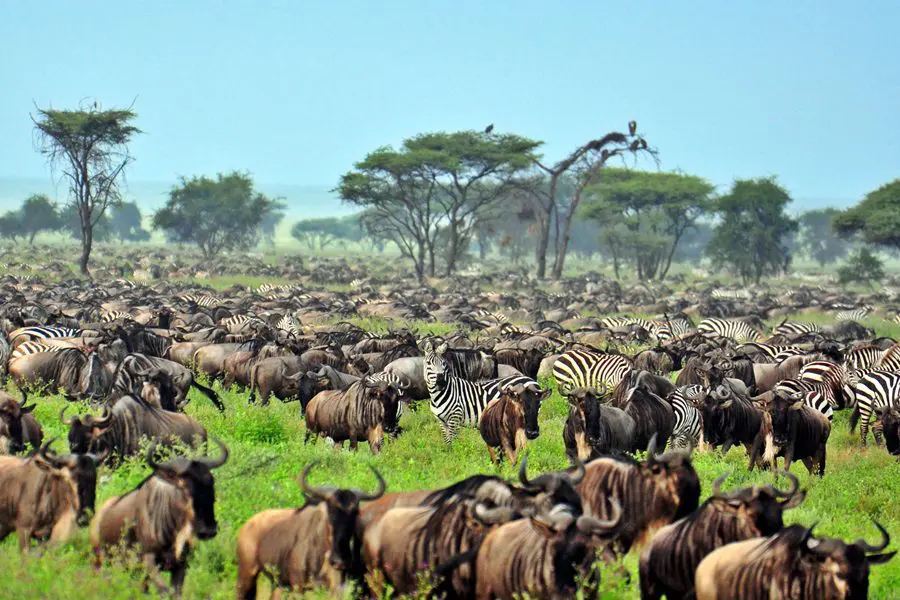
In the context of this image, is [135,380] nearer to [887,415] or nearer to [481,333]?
[887,415]

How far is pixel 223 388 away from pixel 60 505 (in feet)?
31.0

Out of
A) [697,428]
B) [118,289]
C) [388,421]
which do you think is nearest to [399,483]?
[388,421]

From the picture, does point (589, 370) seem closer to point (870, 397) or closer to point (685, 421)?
point (685, 421)

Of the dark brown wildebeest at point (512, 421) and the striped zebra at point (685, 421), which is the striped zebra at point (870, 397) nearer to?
the striped zebra at point (685, 421)

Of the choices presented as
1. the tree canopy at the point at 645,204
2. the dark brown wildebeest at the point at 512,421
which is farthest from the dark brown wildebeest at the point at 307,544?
the tree canopy at the point at 645,204

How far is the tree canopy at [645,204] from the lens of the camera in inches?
2537

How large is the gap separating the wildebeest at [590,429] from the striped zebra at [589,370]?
4994mm

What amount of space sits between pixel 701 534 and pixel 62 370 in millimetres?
11317

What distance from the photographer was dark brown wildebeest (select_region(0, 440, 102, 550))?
26.9 feet

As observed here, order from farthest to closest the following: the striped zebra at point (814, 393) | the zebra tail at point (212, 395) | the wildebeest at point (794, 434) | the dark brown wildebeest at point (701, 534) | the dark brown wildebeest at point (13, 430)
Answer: the striped zebra at point (814, 393), the zebra tail at point (212, 395), the wildebeest at point (794, 434), the dark brown wildebeest at point (13, 430), the dark brown wildebeest at point (701, 534)

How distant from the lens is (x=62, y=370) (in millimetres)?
16125

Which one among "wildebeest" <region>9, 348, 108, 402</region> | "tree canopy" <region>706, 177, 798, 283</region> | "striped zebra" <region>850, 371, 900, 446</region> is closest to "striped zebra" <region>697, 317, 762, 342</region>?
"striped zebra" <region>850, 371, 900, 446</region>

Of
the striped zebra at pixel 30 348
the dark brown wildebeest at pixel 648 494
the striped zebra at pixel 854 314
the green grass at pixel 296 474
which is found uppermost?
the striped zebra at pixel 30 348

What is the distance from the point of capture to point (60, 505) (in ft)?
27.2
